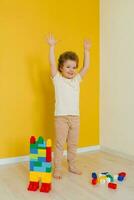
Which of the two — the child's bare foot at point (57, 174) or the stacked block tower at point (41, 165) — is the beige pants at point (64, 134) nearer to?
the child's bare foot at point (57, 174)

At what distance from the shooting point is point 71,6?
2.52 m

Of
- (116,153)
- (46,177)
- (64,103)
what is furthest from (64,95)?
(116,153)

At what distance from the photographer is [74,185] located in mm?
1771

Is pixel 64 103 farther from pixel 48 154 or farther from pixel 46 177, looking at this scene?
pixel 46 177

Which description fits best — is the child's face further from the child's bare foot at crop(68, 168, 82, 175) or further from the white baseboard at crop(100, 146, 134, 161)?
the white baseboard at crop(100, 146, 134, 161)

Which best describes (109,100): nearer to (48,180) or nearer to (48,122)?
(48,122)

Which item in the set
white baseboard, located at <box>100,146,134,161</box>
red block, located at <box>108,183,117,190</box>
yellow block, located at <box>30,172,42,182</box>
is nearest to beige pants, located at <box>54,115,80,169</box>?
yellow block, located at <box>30,172,42,182</box>

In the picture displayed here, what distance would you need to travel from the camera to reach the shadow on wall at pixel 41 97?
2338 millimetres

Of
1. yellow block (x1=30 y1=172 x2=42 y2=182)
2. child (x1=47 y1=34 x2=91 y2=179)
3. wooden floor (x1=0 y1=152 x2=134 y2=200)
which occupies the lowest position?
wooden floor (x1=0 y1=152 x2=134 y2=200)

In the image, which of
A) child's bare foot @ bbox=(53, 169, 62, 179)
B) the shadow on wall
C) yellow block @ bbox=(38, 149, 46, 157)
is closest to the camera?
yellow block @ bbox=(38, 149, 46, 157)

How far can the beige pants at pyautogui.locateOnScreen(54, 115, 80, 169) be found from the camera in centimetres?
196

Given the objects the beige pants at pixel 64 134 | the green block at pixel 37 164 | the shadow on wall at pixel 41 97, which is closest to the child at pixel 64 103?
the beige pants at pixel 64 134

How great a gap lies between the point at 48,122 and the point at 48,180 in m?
0.79

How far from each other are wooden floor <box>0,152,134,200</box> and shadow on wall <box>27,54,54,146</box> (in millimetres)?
313
